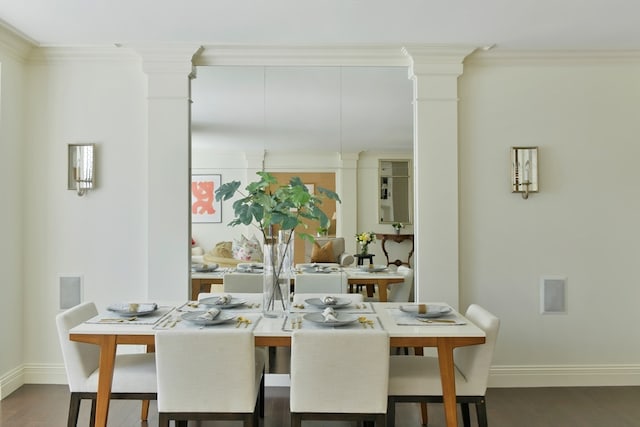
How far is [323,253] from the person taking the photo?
3.79 metres

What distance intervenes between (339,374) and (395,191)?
186 centimetres

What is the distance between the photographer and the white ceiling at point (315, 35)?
117 inches

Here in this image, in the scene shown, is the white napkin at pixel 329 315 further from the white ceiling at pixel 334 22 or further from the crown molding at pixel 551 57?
the crown molding at pixel 551 57

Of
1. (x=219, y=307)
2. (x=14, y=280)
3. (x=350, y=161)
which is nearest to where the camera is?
(x=219, y=307)

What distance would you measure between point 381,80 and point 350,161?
2.08ft

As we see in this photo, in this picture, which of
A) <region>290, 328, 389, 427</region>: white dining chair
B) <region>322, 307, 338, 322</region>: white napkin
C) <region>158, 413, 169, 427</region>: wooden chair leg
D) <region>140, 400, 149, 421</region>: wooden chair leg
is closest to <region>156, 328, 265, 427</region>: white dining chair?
<region>158, 413, 169, 427</region>: wooden chair leg

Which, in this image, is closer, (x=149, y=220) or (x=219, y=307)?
(x=219, y=307)

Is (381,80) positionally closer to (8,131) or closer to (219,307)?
(219,307)

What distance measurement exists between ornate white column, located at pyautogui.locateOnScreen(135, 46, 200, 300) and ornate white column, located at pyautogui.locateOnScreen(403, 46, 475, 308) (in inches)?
65.9

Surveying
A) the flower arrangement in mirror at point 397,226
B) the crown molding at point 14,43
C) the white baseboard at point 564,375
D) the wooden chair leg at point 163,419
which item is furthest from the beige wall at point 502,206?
the wooden chair leg at point 163,419

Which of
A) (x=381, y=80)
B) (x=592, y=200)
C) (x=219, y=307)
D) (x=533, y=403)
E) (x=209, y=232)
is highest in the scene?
(x=381, y=80)

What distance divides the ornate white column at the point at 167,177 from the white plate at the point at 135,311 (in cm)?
72

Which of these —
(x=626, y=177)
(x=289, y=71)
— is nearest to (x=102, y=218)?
(x=289, y=71)

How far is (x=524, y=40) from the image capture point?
349 cm
